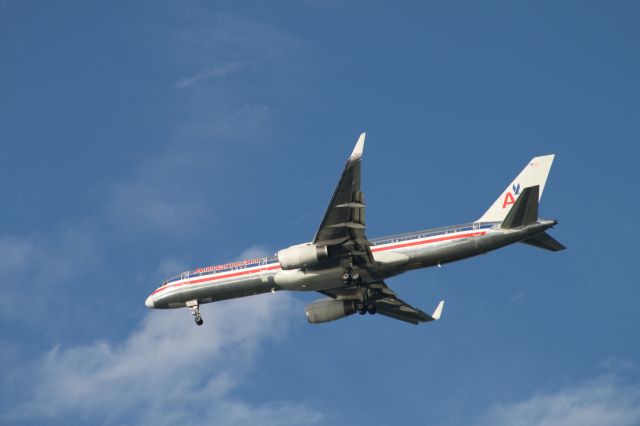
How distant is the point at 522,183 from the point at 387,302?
13483 millimetres

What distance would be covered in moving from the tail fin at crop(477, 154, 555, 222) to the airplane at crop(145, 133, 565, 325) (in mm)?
59

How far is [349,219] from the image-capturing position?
60.2 m

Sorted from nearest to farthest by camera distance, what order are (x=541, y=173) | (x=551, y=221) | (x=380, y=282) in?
1. (x=551, y=221)
2. (x=541, y=173)
3. (x=380, y=282)

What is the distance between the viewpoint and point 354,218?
198 feet

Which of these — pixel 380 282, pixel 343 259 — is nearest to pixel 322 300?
pixel 380 282

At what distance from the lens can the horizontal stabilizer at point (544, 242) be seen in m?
62.1

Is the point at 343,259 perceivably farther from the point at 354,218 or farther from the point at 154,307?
the point at 154,307

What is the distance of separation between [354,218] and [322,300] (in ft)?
41.6

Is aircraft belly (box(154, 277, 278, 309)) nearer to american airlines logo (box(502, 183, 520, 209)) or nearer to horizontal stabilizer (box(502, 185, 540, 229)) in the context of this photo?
american airlines logo (box(502, 183, 520, 209))

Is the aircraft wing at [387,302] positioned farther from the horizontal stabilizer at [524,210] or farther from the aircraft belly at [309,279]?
the horizontal stabilizer at [524,210]

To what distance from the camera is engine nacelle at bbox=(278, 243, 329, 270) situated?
202 ft

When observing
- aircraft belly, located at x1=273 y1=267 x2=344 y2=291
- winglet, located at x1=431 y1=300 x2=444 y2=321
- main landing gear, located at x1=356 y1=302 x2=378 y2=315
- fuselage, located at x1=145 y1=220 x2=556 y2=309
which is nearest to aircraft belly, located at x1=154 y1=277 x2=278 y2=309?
fuselage, located at x1=145 y1=220 x2=556 y2=309

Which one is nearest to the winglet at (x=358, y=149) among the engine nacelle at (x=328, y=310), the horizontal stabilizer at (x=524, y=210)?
the horizontal stabilizer at (x=524, y=210)

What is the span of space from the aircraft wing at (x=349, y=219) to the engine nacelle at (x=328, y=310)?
8.45 meters
